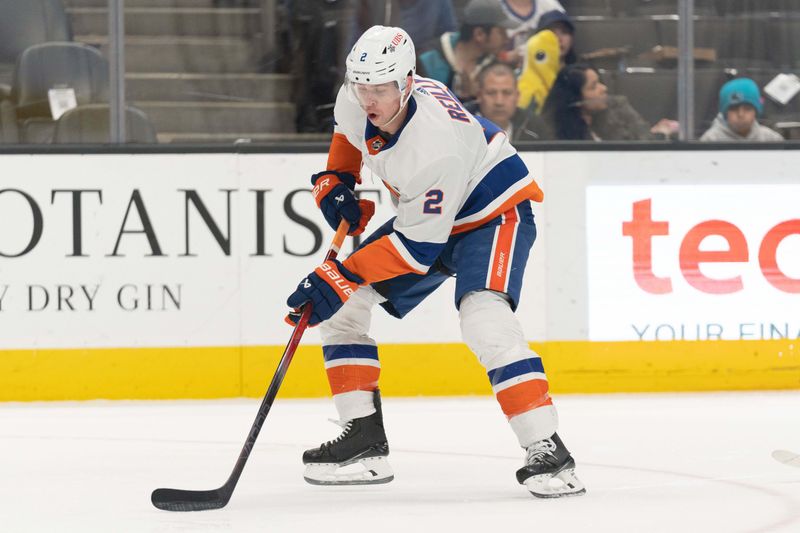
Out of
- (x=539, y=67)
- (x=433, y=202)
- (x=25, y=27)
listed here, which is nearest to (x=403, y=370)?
(x=539, y=67)

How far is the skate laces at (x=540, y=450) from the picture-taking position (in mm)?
3441

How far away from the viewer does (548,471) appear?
11.3ft

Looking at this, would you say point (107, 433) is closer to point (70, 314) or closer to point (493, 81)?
point (70, 314)

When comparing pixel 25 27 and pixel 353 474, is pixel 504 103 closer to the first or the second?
pixel 25 27

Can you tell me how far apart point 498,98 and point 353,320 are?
1.99m

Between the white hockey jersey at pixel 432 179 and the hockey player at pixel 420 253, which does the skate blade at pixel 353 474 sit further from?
the white hockey jersey at pixel 432 179

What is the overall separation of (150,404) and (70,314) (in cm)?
45

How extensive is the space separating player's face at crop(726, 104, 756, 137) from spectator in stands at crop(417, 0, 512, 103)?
0.94m

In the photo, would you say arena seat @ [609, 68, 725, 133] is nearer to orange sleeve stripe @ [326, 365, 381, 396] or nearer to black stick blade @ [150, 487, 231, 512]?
orange sleeve stripe @ [326, 365, 381, 396]

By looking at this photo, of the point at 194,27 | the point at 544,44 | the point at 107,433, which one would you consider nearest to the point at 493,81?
the point at 544,44

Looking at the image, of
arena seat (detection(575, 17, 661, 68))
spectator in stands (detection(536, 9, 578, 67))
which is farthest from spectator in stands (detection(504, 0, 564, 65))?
arena seat (detection(575, 17, 661, 68))

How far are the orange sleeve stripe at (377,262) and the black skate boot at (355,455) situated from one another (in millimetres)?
501

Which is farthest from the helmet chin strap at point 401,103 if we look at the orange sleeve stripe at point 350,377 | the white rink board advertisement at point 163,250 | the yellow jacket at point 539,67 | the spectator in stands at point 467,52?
the yellow jacket at point 539,67

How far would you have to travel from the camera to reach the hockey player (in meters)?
3.36
